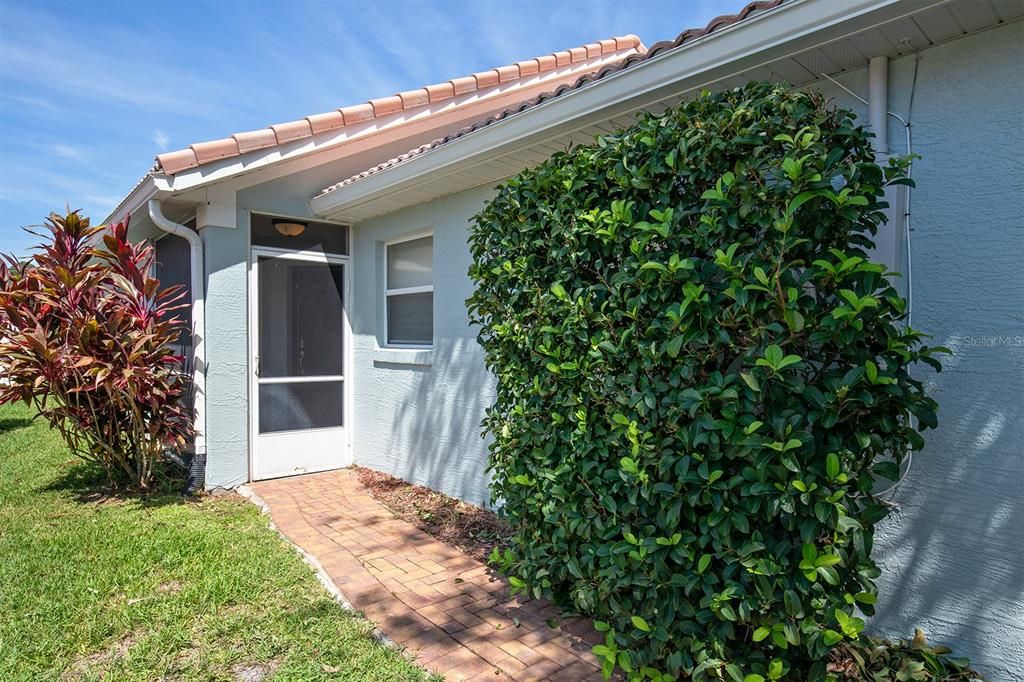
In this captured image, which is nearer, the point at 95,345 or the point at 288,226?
the point at 95,345

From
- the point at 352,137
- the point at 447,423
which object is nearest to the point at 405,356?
the point at 447,423

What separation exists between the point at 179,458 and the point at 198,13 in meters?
5.23

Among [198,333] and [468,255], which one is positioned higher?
[468,255]

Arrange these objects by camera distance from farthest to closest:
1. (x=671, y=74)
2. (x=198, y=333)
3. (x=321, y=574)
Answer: (x=198, y=333), (x=321, y=574), (x=671, y=74)

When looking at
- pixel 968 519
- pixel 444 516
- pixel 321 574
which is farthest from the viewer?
pixel 444 516

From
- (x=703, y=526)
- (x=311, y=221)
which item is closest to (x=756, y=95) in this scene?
(x=703, y=526)

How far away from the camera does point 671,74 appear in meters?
3.43

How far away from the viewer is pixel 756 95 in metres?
2.75

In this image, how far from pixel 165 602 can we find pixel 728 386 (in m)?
3.59

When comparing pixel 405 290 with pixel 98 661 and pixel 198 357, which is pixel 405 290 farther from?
pixel 98 661

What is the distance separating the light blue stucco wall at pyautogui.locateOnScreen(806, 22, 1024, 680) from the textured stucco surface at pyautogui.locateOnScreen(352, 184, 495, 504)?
3.38 m

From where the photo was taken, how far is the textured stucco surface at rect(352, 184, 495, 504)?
5.61m

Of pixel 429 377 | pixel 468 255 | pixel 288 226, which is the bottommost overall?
pixel 429 377

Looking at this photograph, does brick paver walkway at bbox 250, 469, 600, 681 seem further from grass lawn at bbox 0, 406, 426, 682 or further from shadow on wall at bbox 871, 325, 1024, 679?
shadow on wall at bbox 871, 325, 1024, 679
